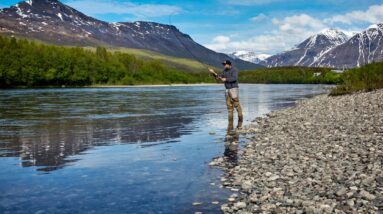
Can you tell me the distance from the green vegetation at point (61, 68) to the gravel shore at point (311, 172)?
113 meters

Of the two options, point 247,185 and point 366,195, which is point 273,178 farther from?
point 366,195

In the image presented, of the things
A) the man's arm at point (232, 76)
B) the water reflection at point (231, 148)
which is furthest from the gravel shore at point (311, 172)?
the man's arm at point (232, 76)

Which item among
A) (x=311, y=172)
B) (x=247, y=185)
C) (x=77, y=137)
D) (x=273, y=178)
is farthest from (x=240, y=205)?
(x=77, y=137)

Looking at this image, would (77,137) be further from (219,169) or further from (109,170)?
(219,169)

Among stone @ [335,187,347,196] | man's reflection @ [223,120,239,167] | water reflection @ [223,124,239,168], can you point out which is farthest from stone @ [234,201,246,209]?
man's reflection @ [223,120,239,167]

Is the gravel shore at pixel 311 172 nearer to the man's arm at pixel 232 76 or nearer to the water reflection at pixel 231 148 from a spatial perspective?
the water reflection at pixel 231 148

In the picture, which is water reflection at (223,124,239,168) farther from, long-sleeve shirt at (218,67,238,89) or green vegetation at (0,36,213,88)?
green vegetation at (0,36,213,88)

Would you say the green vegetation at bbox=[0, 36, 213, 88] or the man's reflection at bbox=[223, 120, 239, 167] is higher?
the green vegetation at bbox=[0, 36, 213, 88]

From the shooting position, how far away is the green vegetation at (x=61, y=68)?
121062mm

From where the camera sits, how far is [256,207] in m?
7.93

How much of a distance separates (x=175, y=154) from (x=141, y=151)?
1.36 metres

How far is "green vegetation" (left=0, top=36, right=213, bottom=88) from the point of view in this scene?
397 feet

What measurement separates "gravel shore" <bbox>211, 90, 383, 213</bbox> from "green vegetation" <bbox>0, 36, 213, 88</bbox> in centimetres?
11283

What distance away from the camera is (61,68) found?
135375 millimetres
